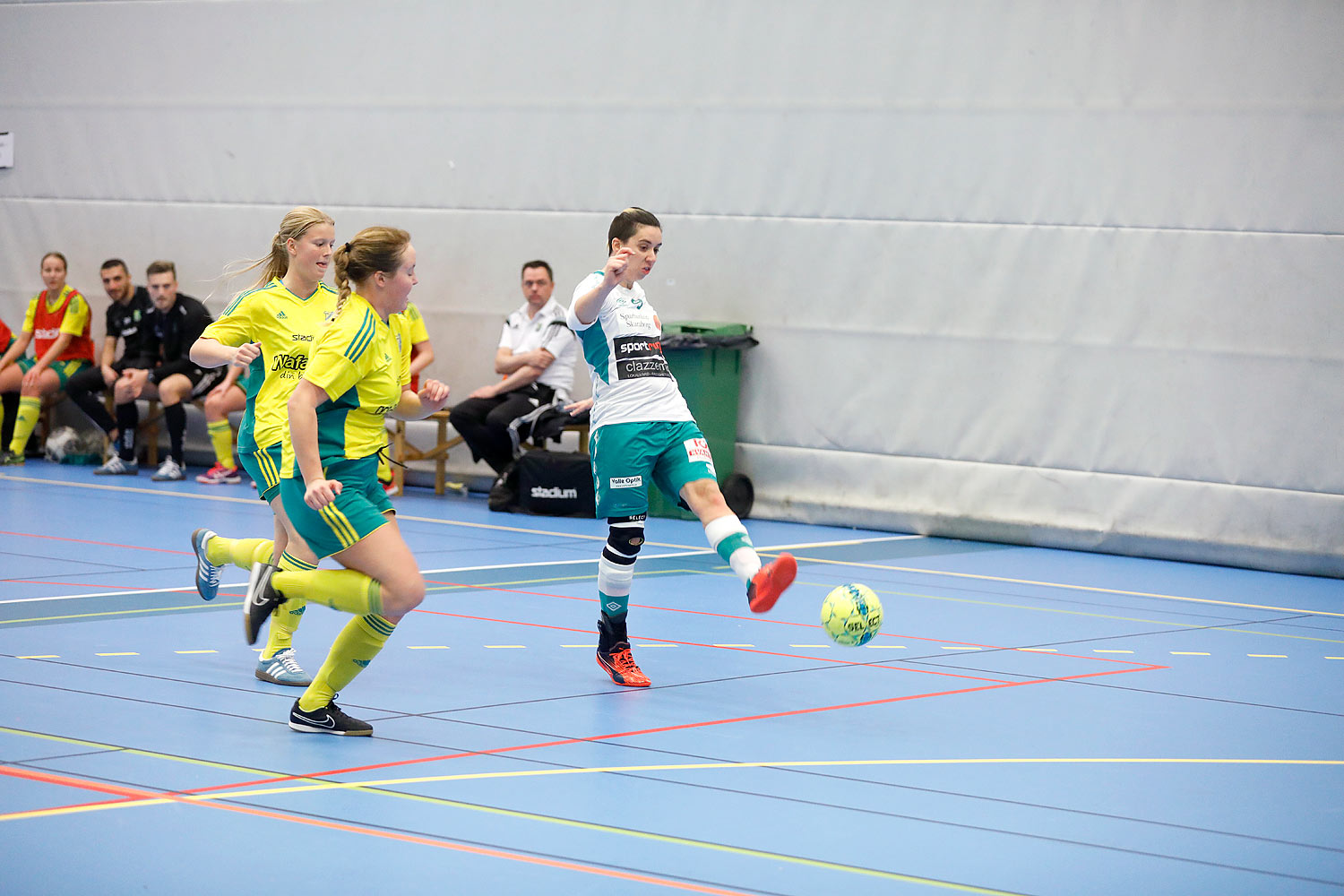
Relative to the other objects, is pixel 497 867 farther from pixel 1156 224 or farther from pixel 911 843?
pixel 1156 224

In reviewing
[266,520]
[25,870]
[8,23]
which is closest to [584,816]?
[25,870]

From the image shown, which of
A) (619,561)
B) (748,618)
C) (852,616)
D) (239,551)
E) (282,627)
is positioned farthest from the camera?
(748,618)

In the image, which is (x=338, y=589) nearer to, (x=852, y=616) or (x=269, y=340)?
(x=269, y=340)

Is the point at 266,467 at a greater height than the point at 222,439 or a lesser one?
greater

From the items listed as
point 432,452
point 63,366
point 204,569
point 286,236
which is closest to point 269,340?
point 286,236

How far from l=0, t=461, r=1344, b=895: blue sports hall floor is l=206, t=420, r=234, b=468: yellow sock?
421 centimetres

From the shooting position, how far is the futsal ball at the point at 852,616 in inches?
231

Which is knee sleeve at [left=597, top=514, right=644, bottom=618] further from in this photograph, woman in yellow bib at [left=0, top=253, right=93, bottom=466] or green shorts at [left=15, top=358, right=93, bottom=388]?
green shorts at [left=15, top=358, right=93, bottom=388]

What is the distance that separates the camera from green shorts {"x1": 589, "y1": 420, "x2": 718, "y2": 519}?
633 centimetres

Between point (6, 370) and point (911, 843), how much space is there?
12.8m

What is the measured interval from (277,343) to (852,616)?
8.45ft

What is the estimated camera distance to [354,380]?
5152 mm

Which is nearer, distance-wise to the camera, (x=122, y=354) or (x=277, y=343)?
(x=277, y=343)

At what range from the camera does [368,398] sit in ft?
17.3
